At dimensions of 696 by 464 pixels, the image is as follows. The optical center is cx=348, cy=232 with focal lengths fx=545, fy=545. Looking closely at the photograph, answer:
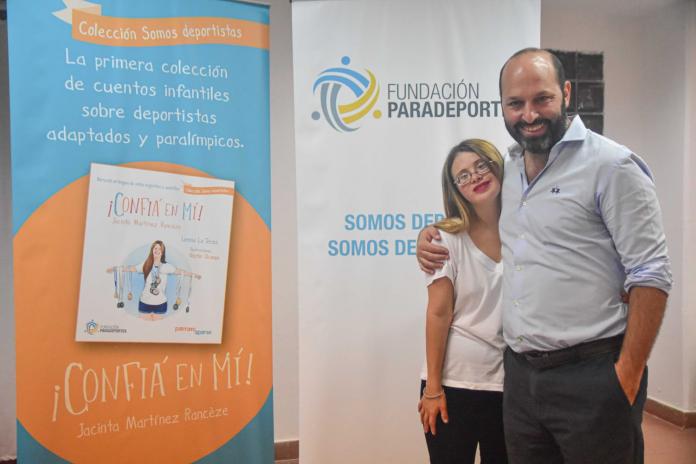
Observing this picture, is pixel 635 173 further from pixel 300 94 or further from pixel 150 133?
pixel 150 133

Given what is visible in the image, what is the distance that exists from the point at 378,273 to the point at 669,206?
7.75 feet

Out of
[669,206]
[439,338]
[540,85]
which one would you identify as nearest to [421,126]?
[540,85]

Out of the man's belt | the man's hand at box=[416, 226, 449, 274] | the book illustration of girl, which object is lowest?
the man's belt

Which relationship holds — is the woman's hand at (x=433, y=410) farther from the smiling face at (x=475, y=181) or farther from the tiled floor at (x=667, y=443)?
the tiled floor at (x=667, y=443)

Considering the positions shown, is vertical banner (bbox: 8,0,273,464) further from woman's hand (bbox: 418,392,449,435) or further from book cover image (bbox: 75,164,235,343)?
woman's hand (bbox: 418,392,449,435)

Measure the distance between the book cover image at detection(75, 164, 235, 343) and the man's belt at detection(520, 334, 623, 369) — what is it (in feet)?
4.18

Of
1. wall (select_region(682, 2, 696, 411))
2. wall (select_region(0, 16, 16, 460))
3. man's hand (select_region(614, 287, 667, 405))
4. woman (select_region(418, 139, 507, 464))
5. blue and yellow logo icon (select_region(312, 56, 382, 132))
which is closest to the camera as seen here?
man's hand (select_region(614, 287, 667, 405))

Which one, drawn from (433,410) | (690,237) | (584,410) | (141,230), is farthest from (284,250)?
(690,237)

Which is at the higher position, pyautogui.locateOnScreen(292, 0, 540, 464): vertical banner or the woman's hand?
pyautogui.locateOnScreen(292, 0, 540, 464): vertical banner

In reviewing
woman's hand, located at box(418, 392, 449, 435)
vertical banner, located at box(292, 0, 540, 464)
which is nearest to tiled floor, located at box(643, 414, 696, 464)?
vertical banner, located at box(292, 0, 540, 464)

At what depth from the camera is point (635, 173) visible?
1453 mm

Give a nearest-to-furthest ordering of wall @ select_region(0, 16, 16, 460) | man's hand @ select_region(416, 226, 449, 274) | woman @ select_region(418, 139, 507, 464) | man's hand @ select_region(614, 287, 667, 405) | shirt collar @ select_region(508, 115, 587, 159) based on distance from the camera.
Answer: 1. man's hand @ select_region(614, 287, 667, 405)
2. shirt collar @ select_region(508, 115, 587, 159)
3. woman @ select_region(418, 139, 507, 464)
4. man's hand @ select_region(416, 226, 449, 274)
5. wall @ select_region(0, 16, 16, 460)

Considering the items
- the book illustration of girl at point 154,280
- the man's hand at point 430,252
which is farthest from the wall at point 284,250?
the man's hand at point 430,252

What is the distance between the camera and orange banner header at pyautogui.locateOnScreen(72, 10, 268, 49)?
6.66 ft
